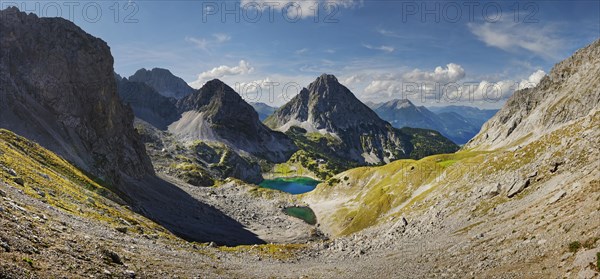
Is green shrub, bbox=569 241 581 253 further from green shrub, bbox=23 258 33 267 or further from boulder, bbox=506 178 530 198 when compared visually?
green shrub, bbox=23 258 33 267

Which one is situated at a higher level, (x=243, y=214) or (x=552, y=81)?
(x=552, y=81)

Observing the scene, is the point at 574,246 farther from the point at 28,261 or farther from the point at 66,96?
the point at 66,96

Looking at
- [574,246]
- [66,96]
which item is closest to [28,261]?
[574,246]

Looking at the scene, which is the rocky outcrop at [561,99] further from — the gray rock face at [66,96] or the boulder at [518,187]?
A: the gray rock face at [66,96]

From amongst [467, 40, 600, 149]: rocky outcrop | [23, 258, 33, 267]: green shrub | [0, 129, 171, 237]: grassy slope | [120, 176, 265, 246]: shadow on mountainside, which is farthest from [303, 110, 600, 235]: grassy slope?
[0, 129, 171, 237]: grassy slope

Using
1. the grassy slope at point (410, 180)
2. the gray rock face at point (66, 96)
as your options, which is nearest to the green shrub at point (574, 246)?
the grassy slope at point (410, 180)

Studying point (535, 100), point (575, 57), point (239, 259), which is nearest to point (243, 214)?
point (239, 259)

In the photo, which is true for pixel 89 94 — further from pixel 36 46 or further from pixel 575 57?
pixel 575 57
